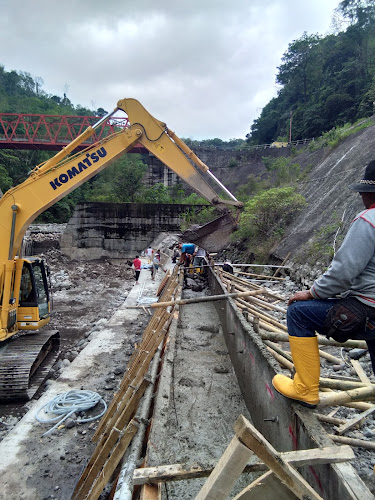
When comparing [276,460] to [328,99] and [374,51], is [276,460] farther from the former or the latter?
[374,51]

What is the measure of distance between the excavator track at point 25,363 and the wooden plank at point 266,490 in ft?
15.7

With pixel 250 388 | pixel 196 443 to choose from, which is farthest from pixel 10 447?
pixel 250 388

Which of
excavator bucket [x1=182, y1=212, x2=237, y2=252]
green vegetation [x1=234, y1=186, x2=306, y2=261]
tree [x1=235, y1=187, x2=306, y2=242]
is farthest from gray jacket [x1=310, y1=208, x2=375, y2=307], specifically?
tree [x1=235, y1=187, x2=306, y2=242]

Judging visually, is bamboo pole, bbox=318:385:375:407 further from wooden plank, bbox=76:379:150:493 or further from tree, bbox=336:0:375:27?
tree, bbox=336:0:375:27

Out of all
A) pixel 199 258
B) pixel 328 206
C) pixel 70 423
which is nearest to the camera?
pixel 70 423

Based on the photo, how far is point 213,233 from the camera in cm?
1160

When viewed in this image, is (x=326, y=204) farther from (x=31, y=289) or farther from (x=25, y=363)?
(x=25, y=363)

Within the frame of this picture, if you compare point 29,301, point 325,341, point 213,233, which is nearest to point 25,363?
point 29,301

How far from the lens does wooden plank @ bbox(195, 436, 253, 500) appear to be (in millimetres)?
1326

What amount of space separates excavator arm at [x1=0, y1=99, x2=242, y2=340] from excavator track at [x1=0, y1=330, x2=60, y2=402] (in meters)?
0.32

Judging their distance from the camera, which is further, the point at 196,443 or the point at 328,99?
the point at 328,99

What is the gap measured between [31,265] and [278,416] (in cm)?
533

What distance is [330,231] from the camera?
34.0 feet

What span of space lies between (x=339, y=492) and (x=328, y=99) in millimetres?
36310
